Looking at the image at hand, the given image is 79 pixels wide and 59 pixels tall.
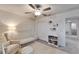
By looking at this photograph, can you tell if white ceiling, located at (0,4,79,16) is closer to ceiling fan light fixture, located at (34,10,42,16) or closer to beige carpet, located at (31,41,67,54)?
ceiling fan light fixture, located at (34,10,42,16)

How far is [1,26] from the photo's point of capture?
1824 mm

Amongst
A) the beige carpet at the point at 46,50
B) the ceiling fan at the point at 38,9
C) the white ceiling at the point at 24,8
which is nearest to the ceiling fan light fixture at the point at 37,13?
the ceiling fan at the point at 38,9

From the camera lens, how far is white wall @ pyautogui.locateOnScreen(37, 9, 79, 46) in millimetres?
1863

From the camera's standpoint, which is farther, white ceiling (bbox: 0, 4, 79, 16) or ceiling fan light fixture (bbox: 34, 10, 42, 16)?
ceiling fan light fixture (bbox: 34, 10, 42, 16)

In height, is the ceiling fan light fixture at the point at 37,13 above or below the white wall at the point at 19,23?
above

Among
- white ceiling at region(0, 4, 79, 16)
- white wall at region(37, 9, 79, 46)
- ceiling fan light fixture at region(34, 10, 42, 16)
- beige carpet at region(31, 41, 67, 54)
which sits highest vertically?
white ceiling at region(0, 4, 79, 16)

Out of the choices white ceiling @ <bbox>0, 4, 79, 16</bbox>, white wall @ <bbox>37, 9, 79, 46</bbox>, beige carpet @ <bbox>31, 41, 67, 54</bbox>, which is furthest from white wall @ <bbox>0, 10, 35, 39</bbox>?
beige carpet @ <bbox>31, 41, 67, 54</bbox>

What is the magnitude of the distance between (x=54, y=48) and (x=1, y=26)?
118cm

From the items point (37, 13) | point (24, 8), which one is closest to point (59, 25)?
point (37, 13)

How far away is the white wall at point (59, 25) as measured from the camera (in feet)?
6.11

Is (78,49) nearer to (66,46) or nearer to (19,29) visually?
(66,46)

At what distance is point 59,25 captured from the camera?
194 centimetres

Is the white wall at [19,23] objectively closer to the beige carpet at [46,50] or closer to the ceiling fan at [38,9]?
the ceiling fan at [38,9]
